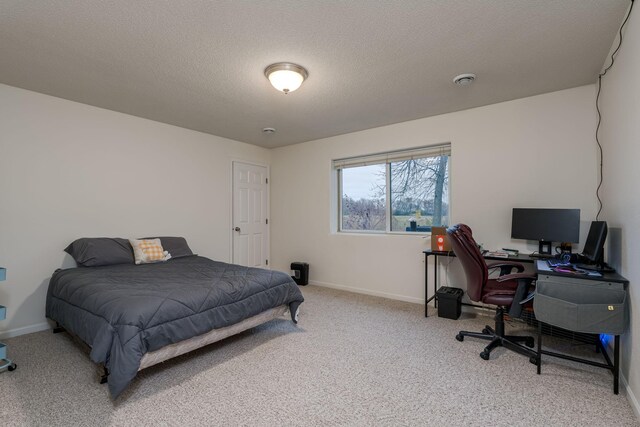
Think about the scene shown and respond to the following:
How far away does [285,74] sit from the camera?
2613mm

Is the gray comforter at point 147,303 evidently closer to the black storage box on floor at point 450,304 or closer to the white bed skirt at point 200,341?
the white bed skirt at point 200,341

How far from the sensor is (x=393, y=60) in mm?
2531

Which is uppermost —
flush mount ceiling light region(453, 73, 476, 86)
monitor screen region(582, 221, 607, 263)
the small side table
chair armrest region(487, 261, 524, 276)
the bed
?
flush mount ceiling light region(453, 73, 476, 86)

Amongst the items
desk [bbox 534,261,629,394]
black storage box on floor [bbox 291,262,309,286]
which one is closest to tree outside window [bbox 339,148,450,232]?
black storage box on floor [bbox 291,262,309,286]

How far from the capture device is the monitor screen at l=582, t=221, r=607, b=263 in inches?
89.4

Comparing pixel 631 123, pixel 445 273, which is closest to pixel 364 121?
pixel 445 273

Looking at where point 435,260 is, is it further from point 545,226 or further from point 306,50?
point 306,50

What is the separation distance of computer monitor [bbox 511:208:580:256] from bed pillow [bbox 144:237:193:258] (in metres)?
3.86

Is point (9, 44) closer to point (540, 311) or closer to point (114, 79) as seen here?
point (114, 79)

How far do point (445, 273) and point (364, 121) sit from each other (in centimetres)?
222

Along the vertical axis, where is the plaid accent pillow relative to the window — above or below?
below

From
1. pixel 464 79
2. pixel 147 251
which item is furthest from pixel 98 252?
pixel 464 79

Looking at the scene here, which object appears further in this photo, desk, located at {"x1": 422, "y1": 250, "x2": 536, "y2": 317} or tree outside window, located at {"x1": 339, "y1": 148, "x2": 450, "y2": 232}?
tree outside window, located at {"x1": 339, "y1": 148, "x2": 450, "y2": 232}

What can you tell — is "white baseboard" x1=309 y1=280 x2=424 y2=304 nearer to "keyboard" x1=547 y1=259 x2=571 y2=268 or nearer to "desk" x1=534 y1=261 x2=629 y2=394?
"keyboard" x1=547 y1=259 x2=571 y2=268
